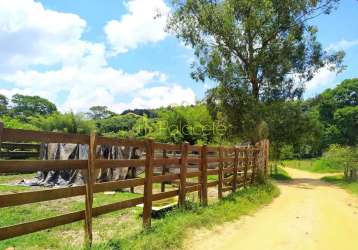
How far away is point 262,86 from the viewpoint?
25250 mm

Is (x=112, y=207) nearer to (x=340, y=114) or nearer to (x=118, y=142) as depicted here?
(x=118, y=142)

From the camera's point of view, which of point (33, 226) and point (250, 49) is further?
point (250, 49)

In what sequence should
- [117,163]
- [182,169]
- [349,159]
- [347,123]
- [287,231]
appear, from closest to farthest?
[117,163], [287,231], [182,169], [349,159], [347,123]

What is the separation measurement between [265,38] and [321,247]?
19.1 m

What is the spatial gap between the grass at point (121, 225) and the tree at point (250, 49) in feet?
45.5

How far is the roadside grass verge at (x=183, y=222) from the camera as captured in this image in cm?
584

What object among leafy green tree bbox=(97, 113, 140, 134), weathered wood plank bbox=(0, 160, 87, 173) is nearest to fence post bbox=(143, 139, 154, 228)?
weathered wood plank bbox=(0, 160, 87, 173)

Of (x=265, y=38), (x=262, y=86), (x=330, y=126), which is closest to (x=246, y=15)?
(x=265, y=38)

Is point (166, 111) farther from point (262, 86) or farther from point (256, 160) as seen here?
point (256, 160)

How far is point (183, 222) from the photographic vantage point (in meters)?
7.44

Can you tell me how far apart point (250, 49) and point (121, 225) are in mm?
18835

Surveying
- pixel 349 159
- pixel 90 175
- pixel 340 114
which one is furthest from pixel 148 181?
pixel 340 114

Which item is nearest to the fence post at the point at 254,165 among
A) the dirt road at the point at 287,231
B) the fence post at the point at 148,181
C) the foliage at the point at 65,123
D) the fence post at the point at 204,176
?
the dirt road at the point at 287,231

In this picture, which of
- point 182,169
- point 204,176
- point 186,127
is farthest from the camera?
point 186,127
